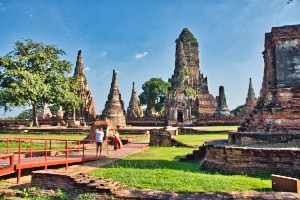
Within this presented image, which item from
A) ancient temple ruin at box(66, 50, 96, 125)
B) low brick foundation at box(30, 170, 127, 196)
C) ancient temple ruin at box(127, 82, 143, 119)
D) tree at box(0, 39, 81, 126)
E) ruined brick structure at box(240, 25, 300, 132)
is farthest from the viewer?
ancient temple ruin at box(127, 82, 143, 119)

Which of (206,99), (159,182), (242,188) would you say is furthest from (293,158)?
(206,99)

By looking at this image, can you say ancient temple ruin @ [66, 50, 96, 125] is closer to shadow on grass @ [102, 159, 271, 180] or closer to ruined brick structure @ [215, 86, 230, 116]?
ruined brick structure @ [215, 86, 230, 116]

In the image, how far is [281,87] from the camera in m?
11.9

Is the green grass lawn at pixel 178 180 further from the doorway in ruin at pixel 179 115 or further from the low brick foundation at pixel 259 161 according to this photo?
the doorway in ruin at pixel 179 115

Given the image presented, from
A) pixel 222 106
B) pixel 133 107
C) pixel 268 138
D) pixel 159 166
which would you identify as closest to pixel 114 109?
pixel 222 106

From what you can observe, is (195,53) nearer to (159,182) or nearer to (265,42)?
(265,42)

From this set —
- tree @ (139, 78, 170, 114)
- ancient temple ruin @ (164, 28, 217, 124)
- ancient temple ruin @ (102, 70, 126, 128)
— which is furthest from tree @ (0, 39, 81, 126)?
tree @ (139, 78, 170, 114)

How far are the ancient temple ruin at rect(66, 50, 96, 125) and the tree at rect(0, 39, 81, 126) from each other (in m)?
4.96

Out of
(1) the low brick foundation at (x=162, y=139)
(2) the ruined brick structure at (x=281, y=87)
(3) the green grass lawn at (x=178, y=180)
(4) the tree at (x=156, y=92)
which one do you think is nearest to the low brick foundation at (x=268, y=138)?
(2) the ruined brick structure at (x=281, y=87)

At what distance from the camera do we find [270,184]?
7.01m

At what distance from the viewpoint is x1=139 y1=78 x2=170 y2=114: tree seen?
7081 cm

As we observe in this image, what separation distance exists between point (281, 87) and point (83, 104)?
104 ft

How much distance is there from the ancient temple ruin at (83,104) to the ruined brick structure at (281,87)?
93.8ft

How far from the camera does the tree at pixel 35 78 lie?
27.3 meters
